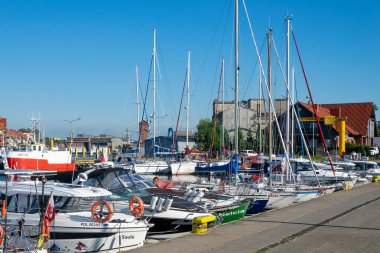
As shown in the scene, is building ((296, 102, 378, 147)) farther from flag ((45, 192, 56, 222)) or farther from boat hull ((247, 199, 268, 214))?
flag ((45, 192, 56, 222))

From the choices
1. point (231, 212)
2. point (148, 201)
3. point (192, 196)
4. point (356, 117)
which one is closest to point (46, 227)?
point (148, 201)

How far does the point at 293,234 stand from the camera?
15539mm

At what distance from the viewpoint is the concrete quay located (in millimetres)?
13570

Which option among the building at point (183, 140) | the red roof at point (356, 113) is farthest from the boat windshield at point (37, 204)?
the building at point (183, 140)

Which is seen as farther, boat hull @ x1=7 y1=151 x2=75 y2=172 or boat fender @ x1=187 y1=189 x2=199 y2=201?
boat hull @ x1=7 y1=151 x2=75 y2=172

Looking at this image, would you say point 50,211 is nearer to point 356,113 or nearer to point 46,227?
point 46,227

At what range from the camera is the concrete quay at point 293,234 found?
534 inches

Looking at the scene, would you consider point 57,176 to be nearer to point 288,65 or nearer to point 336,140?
point 288,65

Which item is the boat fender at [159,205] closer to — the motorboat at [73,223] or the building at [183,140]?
the motorboat at [73,223]

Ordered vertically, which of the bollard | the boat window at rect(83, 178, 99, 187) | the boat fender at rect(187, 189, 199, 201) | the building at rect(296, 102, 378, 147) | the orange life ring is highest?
the building at rect(296, 102, 378, 147)

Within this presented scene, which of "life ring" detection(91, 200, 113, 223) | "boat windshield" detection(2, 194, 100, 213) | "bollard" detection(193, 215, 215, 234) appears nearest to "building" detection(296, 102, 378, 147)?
"bollard" detection(193, 215, 215, 234)

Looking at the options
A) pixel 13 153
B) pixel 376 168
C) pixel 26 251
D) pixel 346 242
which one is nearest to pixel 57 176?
pixel 26 251

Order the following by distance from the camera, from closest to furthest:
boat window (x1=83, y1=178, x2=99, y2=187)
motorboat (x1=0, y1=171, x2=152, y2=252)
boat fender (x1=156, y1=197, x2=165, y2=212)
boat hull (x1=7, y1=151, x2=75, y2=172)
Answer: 1. motorboat (x1=0, y1=171, x2=152, y2=252)
2. boat fender (x1=156, y1=197, x2=165, y2=212)
3. boat window (x1=83, y1=178, x2=99, y2=187)
4. boat hull (x1=7, y1=151, x2=75, y2=172)

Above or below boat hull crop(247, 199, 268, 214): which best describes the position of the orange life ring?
above
